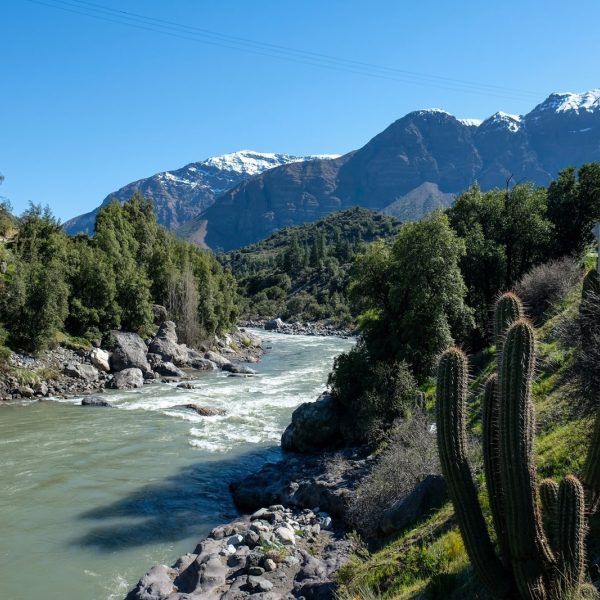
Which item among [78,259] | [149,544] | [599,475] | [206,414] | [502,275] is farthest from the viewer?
[78,259]

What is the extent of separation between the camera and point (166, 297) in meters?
59.1

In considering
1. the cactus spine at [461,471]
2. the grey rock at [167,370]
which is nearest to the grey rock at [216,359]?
the grey rock at [167,370]

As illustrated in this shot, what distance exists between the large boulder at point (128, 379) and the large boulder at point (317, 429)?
1982cm

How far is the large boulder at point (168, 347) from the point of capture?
48.2 metres

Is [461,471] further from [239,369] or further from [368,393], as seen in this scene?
[239,369]

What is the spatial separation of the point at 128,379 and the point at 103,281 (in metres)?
11.3

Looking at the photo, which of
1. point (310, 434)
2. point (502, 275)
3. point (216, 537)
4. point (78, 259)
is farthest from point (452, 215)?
point (78, 259)

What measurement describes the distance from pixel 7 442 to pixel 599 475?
2458 centimetres

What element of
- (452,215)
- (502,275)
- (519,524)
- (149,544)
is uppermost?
(452,215)

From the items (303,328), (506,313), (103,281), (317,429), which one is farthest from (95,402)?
(303,328)

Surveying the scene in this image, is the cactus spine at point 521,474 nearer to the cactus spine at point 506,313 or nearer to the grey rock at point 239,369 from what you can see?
the cactus spine at point 506,313

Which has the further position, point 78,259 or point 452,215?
point 78,259

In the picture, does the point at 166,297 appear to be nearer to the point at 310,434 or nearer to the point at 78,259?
the point at 78,259

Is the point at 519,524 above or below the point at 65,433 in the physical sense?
above
